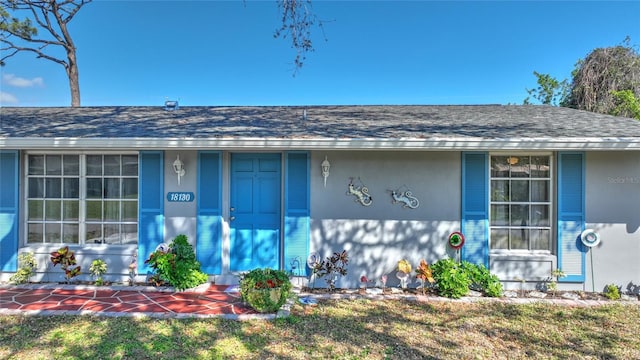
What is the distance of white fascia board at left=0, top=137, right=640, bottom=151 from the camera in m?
4.56

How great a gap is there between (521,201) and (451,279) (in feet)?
5.90

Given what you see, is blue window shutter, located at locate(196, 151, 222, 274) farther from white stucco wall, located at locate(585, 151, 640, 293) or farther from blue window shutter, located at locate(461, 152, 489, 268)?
white stucco wall, located at locate(585, 151, 640, 293)

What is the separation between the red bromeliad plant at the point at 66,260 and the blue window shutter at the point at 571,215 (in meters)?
7.71

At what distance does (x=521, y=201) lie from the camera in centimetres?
529

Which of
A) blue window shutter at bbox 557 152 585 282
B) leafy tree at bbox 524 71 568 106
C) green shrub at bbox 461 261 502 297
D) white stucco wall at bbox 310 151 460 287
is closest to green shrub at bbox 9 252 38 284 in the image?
white stucco wall at bbox 310 151 460 287

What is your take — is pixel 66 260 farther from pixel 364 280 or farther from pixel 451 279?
pixel 451 279

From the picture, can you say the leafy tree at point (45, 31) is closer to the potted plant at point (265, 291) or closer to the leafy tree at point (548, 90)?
the potted plant at point (265, 291)

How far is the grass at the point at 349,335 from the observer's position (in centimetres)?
326

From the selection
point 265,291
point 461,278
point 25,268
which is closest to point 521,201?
point 461,278

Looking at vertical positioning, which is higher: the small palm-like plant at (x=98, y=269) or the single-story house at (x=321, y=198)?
the single-story house at (x=321, y=198)

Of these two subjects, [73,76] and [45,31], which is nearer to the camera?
[45,31]

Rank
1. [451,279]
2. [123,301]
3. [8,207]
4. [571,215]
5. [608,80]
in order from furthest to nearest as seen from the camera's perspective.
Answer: [608,80]
[8,207]
[571,215]
[451,279]
[123,301]

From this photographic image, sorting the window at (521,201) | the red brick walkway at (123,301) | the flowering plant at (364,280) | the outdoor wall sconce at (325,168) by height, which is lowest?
the red brick walkway at (123,301)

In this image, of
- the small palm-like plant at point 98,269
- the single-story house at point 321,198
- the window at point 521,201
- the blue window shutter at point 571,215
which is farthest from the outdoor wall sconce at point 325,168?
the small palm-like plant at point 98,269
